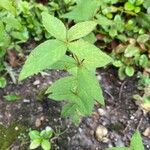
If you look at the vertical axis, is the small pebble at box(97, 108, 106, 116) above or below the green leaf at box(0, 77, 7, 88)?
below

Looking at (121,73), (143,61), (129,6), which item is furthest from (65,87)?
(129,6)

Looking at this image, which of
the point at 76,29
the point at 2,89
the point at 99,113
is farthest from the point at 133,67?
the point at 76,29

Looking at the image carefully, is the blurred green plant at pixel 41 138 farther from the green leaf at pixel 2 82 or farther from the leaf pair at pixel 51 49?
the leaf pair at pixel 51 49

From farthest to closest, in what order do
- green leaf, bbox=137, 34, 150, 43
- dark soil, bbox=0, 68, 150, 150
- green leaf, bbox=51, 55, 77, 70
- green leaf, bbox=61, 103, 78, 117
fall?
green leaf, bbox=137, 34, 150, 43, dark soil, bbox=0, 68, 150, 150, green leaf, bbox=61, 103, 78, 117, green leaf, bbox=51, 55, 77, 70

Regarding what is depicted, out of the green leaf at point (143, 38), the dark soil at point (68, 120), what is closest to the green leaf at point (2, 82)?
the dark soil at point (68, 120)

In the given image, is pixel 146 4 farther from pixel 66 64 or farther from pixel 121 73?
pixel 66 64

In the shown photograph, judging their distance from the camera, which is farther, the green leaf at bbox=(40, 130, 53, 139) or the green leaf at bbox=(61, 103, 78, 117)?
the green leaf at bbox=(40, 130, 53, 139)

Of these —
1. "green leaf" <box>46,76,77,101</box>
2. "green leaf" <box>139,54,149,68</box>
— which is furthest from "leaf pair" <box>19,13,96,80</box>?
"green leaf" <box>139,54,149,68</box>

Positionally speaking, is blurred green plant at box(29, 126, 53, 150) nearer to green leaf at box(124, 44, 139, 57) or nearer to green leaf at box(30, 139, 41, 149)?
green leaf at box(30, 139, 41, 149)
